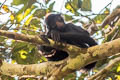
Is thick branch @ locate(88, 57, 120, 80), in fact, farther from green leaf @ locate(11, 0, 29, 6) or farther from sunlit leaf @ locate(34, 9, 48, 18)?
sunlit leaf @ locate(34, 9, 48, 18)

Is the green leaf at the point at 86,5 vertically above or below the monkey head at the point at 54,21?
above

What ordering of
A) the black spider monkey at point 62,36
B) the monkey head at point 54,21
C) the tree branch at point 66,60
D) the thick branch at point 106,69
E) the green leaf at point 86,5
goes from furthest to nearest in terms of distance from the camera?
the monkey head at point 54,21 < the green leaf at point 86,5 < the black spider monkey at point 62,36 < the thick branch at point 106,69 < the tree branch at point 66,60

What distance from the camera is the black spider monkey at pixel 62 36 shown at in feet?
11.7

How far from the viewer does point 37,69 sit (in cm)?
330

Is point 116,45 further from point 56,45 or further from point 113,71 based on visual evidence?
point 113,71

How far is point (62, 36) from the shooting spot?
355 cm

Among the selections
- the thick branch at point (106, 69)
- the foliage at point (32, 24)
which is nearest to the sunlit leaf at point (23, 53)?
the foliage at point (32, 24)

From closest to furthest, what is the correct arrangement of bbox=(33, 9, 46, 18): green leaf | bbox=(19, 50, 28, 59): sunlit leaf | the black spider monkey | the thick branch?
1. the thick branch
2. the black spider monkey
3. bbox=(33, 9, 46, 18): green leaf
4. bbox=(19, 50, 28, 59): sunlit leaf

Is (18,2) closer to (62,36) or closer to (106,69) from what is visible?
(62,36)

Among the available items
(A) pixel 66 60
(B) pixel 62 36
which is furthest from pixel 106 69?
(B) pixel 62 36

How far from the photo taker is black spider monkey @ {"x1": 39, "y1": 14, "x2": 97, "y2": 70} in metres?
3.58

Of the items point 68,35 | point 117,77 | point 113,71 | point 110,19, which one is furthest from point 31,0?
point 117,77

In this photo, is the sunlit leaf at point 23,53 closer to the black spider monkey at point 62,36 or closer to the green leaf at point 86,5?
the black spider monkey at point 62,36

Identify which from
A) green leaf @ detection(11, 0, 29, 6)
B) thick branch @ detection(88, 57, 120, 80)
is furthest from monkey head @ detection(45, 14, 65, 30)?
thick branch @ detection(88, 57, 120, 80)
